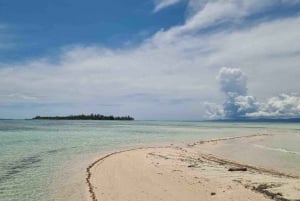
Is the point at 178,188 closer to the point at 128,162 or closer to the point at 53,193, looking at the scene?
the point at 53,193

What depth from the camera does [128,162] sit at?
20219 millimetres

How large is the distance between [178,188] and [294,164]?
11746mm

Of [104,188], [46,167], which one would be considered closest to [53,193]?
[104,188]

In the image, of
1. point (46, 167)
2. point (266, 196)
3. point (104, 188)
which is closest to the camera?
point (266, 196)

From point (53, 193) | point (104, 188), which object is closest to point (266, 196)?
point (104, 188)

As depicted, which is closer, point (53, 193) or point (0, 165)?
point (53, 193)

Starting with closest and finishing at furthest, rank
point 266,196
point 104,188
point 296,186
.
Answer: point 266,196
point 296,186
point 104,188

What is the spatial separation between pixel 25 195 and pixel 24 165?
6.93 meters

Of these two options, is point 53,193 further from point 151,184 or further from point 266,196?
point 266,196

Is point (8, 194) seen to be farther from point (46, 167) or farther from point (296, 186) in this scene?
point (296, 186)

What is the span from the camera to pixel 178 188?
12.7m

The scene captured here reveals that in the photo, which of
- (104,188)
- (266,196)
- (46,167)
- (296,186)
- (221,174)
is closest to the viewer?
(266,196)

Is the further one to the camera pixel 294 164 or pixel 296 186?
pixel 294 164

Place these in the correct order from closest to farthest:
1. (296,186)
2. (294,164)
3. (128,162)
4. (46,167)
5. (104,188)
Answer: (296,186)
(104,188)
(46,167)
(128,162)
(294,164)
